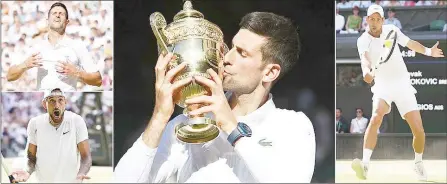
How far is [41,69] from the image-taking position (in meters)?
4.96

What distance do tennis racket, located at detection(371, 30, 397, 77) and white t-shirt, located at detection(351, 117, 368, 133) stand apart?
1.07 feet

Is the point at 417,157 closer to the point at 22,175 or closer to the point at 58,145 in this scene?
the point at 58,145

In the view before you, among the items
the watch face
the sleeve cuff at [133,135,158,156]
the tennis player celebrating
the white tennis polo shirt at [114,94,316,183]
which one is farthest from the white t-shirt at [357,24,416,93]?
the sleeve cuff at [133,135,158,156]

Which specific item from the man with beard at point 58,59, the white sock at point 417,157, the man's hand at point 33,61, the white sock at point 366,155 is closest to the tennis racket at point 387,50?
the white sock at point 366,155

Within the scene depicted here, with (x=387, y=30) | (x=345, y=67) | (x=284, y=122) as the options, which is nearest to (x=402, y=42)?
(x=387, y=30)

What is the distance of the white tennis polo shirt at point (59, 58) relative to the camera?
16.2ft

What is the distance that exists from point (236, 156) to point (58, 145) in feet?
4.25

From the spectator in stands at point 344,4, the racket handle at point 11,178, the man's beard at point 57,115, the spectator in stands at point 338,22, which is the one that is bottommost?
the racket handle at point 11,178

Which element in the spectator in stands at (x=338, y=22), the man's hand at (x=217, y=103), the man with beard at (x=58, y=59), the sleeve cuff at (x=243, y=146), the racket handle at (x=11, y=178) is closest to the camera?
the man's hand at (x=217, y=103)

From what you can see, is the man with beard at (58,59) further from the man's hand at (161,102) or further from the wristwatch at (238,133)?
the wristwatch at (238,133)

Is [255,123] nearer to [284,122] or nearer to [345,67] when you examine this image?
[284,122]

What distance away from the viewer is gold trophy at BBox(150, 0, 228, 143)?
14.6 feet

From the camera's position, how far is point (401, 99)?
4.88m

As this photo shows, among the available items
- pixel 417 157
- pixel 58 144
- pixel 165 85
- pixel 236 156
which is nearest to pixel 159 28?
pixel 165 85
